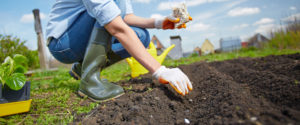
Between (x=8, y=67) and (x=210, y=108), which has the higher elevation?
(x=8, y=67)

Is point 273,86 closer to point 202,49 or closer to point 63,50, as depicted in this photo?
point 63,50

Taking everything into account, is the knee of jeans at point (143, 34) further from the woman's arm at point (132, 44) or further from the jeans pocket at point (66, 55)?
the jeans pocket at point (66, 55)

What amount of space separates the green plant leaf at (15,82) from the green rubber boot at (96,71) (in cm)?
42

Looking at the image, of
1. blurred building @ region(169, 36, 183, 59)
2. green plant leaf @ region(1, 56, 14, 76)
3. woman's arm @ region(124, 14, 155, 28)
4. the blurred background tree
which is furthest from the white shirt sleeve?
blurred building @ region(169, 36, 183, 59)

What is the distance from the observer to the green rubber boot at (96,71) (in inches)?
58.2

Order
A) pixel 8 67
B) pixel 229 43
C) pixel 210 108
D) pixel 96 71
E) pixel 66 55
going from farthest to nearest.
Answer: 1. pixel 229 43
2. pixel 66 55
3. pixel 96 71
4. pixel 8 67
5. pixel 210 108

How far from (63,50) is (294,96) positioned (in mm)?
1668

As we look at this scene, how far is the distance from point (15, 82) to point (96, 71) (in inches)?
21.4

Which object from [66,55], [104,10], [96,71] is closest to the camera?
[104,10]

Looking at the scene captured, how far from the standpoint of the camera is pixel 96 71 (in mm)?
1567

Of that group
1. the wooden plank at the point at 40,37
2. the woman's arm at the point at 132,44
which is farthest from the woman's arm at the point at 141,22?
the wooden plank at the point at 40,37

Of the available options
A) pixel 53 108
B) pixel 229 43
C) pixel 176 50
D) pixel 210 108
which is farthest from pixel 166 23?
pixel 229 43

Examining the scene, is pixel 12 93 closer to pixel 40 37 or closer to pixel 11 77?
pixel 11 77

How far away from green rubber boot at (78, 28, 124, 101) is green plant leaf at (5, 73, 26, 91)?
42 cm
